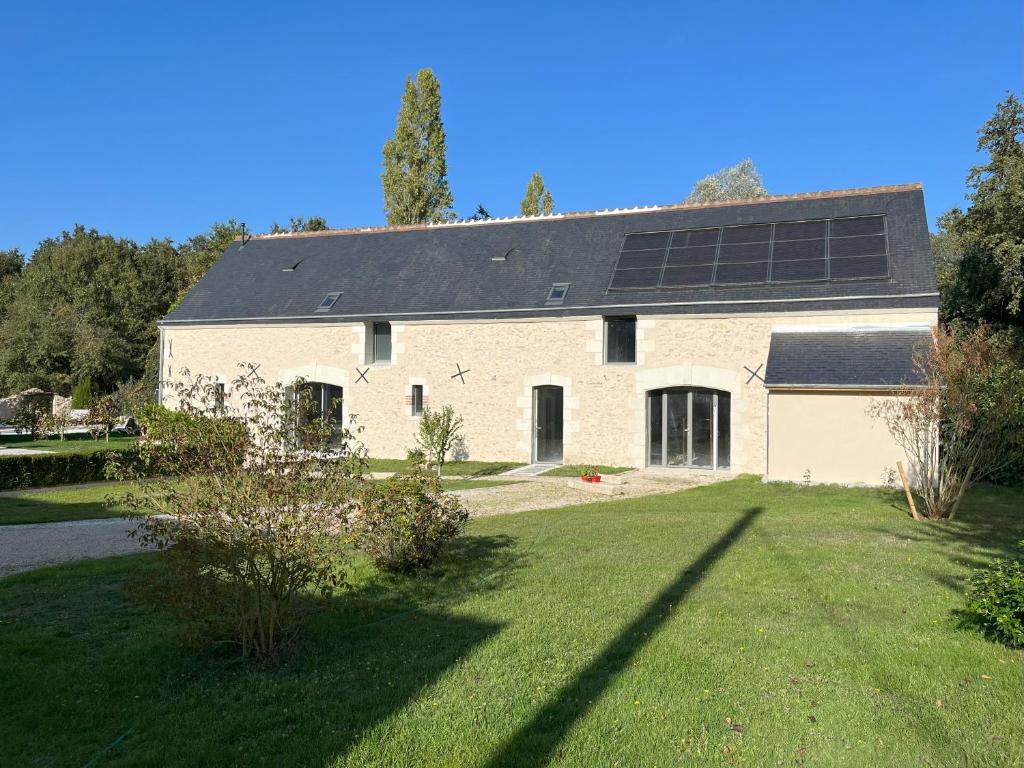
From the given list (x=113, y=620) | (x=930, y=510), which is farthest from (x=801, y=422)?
(x=113, y=620)

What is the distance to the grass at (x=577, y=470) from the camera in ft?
55.3

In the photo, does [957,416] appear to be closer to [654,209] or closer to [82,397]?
[654,209]

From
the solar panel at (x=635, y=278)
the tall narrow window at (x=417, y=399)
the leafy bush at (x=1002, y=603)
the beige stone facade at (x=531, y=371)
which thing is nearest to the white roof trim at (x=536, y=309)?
the beige stone facade at (x=531, y=371)

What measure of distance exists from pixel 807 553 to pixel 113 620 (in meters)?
6.85

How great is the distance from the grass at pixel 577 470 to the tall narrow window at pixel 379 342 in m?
6.26

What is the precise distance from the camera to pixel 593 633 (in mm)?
5527

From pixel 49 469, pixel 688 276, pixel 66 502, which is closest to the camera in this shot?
pixel 66 502

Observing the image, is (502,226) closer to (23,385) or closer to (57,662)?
(57,662)

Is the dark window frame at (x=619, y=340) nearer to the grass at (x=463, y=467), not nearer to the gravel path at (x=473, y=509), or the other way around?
the gravel path at (x=473, y=509)

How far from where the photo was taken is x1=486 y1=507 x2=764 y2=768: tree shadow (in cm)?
377

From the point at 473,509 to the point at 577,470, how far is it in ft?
18.9

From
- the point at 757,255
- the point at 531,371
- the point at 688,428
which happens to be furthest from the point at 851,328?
the point at 531,371

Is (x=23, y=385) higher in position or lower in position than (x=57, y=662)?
higher

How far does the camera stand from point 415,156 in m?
34.2
